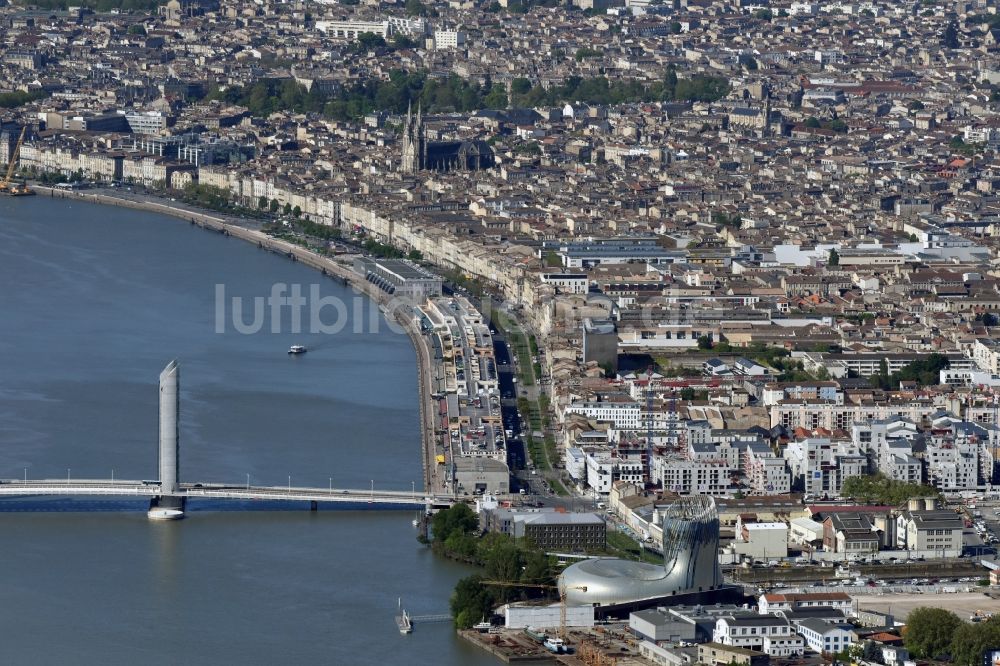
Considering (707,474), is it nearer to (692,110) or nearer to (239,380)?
(239,380)

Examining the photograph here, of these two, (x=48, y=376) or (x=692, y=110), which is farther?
(x=692, y=110)

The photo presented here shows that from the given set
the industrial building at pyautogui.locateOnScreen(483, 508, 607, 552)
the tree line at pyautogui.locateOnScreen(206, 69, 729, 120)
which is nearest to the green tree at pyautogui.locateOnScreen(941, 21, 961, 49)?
the tree line at pyautogui.locateOnScreen(206, 69, 729, 120)

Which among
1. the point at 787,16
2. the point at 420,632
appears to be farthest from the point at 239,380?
the point at 787,16

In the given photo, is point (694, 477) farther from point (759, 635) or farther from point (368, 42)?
point (368, 42)

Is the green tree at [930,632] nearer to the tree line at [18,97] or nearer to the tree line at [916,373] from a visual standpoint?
the tree line at [916,373]

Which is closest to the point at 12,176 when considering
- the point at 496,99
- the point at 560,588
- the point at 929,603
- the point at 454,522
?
the point at 496,99

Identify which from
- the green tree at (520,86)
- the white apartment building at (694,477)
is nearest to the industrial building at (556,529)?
the white apartment building at (694,477)

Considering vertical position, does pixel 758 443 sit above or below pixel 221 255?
below

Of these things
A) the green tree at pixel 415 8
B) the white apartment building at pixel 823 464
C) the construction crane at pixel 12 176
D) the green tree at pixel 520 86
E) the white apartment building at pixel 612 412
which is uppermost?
the green tree at pixel 415 8
